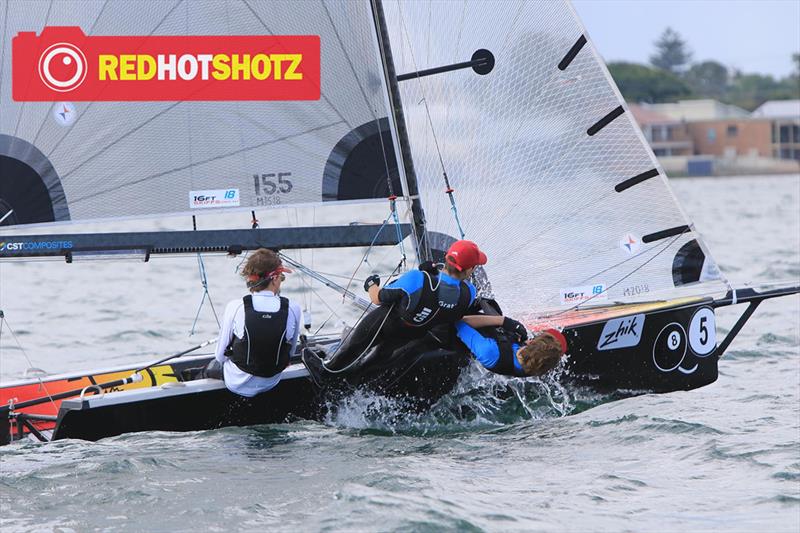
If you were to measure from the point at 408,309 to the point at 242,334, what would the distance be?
29.5 inches

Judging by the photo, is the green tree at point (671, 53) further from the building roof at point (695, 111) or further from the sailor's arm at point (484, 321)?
the sailor's arm at point (484, 321)

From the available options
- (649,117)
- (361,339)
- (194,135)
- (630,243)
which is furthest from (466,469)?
(649,117)

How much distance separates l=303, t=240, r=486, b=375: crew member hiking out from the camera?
559 centimetres

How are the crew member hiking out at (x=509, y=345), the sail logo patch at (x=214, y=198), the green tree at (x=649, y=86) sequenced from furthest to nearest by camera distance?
the green tree at (x=649, y=86) → the sail logo patch at (x=214, y=198) → the crew member hiking out at (x=509, y=345)

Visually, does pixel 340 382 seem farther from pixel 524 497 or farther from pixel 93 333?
pixel 93 333

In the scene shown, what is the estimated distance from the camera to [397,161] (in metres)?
6.32

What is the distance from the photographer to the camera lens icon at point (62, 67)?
615 cm

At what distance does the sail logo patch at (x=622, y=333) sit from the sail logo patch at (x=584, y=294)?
0.22 m

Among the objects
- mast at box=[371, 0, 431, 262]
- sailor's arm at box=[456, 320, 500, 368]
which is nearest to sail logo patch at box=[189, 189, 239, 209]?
mast at box=[371, 0, 431, 262]

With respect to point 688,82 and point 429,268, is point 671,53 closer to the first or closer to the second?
point 688,82

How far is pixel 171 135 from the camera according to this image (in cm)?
623

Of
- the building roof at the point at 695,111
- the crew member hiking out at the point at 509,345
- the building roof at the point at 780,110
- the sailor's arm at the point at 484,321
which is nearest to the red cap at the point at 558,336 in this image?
the crew member hiking out at the point at 509,345

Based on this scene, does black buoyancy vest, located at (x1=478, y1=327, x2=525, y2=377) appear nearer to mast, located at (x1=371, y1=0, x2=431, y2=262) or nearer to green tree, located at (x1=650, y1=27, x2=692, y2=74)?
mast, located at (x1=371, y1=0, x2=431, y2=262)

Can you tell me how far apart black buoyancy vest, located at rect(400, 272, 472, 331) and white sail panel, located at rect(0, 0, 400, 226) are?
2.97 ft
